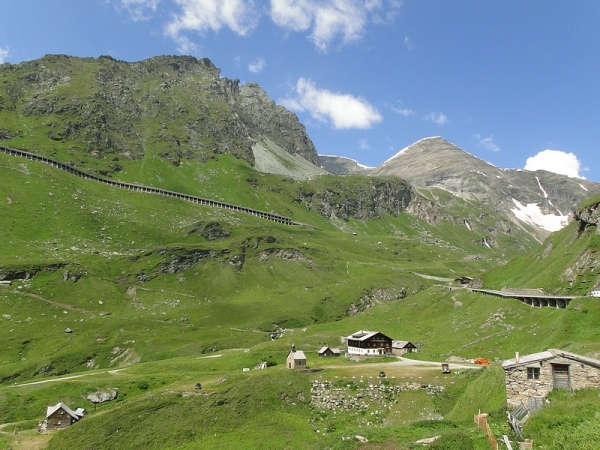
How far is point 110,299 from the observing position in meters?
181

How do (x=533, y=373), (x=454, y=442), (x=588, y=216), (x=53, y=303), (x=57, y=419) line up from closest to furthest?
(x=454, y=442) < (x=533, y=373) < (x=57, y=419) < (x=588, y=216) < (x=53, y=303)

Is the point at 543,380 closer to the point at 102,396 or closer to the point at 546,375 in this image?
the point at 546,375

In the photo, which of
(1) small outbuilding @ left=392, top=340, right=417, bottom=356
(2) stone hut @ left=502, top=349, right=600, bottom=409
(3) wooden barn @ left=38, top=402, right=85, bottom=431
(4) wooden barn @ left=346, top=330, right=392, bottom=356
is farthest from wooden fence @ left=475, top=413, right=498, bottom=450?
(1) small outbuilding @ left=392, top=340, right=417, bottom=356

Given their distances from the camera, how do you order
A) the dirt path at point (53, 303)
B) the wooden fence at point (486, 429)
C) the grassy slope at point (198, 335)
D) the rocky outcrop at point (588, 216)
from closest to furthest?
the wooden fence at point (486, 429) → the grassy slope at point (198, 335) → the rocky outcrop at point (588, 216) → the dirt path at point (53, 303)

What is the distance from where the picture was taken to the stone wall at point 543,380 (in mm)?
29156

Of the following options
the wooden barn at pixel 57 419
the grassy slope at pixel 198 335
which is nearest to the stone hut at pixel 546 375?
the grassy slope at pixel 198 335

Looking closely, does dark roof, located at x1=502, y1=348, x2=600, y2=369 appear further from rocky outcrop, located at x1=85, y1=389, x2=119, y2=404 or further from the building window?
rocky outcrop, located at x1=85, y1=389, x2=119, y2=404

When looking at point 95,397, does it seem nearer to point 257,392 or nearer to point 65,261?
point 257,392

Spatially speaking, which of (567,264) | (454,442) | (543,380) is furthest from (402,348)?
(454,442)

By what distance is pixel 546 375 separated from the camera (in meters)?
30.0

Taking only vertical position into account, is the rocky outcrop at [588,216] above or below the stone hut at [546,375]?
above

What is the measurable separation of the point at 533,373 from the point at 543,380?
0.70m

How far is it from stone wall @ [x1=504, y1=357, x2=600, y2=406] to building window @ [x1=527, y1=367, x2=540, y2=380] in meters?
0.19

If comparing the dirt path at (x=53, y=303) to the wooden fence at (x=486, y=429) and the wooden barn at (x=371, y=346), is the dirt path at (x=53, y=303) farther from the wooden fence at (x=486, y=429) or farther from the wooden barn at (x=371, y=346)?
the wooden fence at (x=486, y=429)
